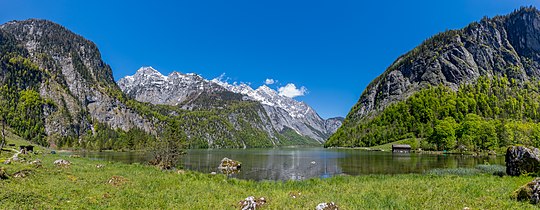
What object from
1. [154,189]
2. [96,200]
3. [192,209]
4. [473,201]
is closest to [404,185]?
[473,201]

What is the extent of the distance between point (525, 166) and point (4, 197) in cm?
5435

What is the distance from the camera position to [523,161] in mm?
42125

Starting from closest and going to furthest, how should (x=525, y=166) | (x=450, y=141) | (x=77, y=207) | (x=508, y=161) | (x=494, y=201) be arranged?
(x=77, y=207), (x=494, y=201), (x=525, y=166), (x=508, y=161), (x=450, y=141)

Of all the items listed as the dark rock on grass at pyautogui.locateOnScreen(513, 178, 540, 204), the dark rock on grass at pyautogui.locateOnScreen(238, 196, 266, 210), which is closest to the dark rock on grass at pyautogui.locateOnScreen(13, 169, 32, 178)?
the dark rock on grass at pyautogui.locateOnScreen(238, 196, 266, 210)

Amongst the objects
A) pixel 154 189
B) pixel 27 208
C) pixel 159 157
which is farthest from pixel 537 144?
pixel 27 208

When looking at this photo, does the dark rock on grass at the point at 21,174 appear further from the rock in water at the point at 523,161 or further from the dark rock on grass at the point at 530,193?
the rock in water at the point at 523,161

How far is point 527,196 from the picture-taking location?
80.0 ft

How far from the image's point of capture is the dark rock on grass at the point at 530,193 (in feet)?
77.8

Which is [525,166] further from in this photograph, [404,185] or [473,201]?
[473,201]

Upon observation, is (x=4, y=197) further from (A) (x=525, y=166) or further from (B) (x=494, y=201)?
(A) (x=525, y=166)

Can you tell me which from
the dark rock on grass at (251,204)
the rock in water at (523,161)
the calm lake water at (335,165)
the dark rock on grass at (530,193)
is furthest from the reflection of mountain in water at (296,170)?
the dark rock on grass at (530,193)

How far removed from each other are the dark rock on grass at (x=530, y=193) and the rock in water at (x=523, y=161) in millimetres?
20994

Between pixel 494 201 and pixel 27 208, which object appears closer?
pixel 27 208

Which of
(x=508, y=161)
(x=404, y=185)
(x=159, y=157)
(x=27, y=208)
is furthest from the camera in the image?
(x=159, y=157)
